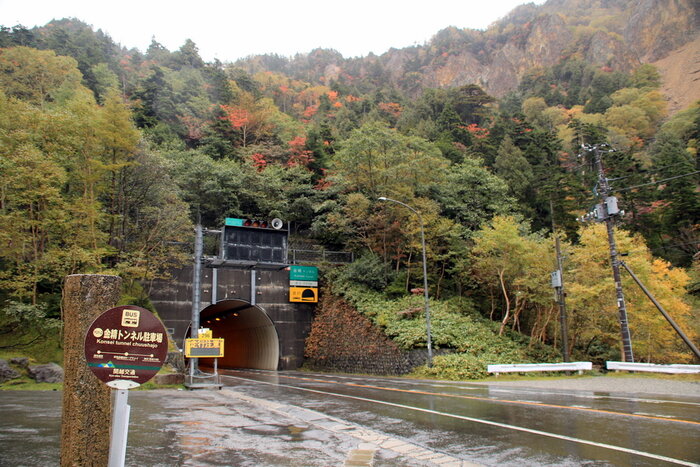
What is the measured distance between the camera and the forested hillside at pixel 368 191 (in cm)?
2259

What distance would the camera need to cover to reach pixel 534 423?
8.30 meters

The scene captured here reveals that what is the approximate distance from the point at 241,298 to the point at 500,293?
1701 cm

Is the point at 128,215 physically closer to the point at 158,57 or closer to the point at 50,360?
the point at 50,360

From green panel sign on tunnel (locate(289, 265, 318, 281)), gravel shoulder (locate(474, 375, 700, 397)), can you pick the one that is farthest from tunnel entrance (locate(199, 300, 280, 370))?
gravel shoulder (locate(474, 375, 700, 397))

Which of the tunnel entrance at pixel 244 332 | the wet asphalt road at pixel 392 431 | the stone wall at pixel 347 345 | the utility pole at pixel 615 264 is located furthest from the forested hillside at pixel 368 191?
the wet asphalt road at pixel 392 431

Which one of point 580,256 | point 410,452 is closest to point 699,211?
point 580,256

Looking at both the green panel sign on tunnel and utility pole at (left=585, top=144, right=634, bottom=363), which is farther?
the green panel sign on tunnel

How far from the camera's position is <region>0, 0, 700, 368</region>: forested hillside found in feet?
74.1

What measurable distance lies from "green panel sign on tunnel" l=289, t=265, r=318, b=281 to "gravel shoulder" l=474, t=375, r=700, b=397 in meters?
16.5

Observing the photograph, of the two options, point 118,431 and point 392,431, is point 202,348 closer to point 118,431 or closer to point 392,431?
point 392,431

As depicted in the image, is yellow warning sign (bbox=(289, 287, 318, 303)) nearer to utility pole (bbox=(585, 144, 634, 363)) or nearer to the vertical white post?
utility pole (bbox=(585, 144, 634, 363))

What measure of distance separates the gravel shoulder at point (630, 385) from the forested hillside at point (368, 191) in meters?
6.95

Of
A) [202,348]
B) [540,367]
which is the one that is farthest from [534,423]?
[540,367]

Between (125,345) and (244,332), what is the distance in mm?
34331
